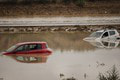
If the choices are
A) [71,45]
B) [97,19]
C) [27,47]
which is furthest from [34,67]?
[97,19]

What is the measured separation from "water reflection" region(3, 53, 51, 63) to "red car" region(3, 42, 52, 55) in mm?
46

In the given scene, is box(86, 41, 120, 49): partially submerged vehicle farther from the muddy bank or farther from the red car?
the red car

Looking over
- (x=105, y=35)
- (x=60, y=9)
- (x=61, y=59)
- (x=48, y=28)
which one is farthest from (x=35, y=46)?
(x=105, y=35)

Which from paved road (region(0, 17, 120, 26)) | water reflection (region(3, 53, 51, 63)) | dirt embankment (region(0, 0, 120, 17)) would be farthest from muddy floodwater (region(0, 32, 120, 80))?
dirt embankment (region(0, 0, 120, 17))

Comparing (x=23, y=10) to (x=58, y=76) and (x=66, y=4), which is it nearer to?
(x=66, y=4)

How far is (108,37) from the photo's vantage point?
373 centimetres

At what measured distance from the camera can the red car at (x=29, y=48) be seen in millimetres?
3539

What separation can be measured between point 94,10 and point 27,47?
119 cm

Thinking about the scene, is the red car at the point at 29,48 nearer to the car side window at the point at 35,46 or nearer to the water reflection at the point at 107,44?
the car side window at the point at 35,46

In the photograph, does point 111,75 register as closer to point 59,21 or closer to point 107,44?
point 107,44

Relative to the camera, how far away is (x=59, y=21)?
365 centimetres

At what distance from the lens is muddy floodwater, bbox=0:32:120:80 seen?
Answer: 353 centimetres

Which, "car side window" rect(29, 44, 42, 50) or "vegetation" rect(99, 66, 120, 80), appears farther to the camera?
"car side window" rect(29, 44, 42, 50)

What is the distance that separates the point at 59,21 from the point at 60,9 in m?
0.19
